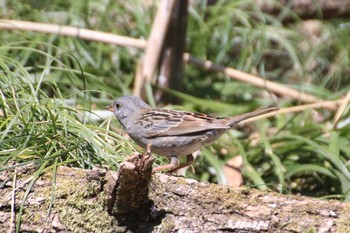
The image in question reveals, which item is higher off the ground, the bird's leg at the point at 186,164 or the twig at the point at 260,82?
the twig at the point at 260,82

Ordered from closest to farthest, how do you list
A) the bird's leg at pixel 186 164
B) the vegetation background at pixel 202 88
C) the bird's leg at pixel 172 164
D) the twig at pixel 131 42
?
the vegetation background at pixel 202 88, the bird's leg at pixel 172 164, the bird's leg at pixel 186 164, the twig at pixel 131 42

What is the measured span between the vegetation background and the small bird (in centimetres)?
13

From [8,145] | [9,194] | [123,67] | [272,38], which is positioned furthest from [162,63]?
[9,194]

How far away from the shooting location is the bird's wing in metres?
4.95

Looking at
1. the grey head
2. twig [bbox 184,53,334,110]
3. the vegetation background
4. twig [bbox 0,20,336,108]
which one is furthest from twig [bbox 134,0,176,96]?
the grey head

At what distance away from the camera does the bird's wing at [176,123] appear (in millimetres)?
4949

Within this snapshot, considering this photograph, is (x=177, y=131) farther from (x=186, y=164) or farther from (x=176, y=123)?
(x=186, y=164)

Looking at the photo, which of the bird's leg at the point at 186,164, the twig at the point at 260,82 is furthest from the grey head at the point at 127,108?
the twig at the point at 260,82

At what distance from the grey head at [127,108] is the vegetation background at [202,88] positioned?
0.11 metres

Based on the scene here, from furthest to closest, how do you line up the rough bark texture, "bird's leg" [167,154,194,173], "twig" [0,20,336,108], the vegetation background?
1. "twig" [0,20,336,108]
2. "bird's leg" [167,154,194,173]
3. the vegetation background
4. the rough bark texture

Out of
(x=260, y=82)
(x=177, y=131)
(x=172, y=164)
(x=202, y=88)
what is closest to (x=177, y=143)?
(x=177, y=131)

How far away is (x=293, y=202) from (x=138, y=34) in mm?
3988

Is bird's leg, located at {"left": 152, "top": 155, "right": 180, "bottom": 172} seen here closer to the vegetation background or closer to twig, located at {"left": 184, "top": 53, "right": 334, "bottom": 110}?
the vegetation background

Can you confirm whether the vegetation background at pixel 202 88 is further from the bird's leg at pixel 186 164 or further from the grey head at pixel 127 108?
the bird's leg at pixel 186 164
